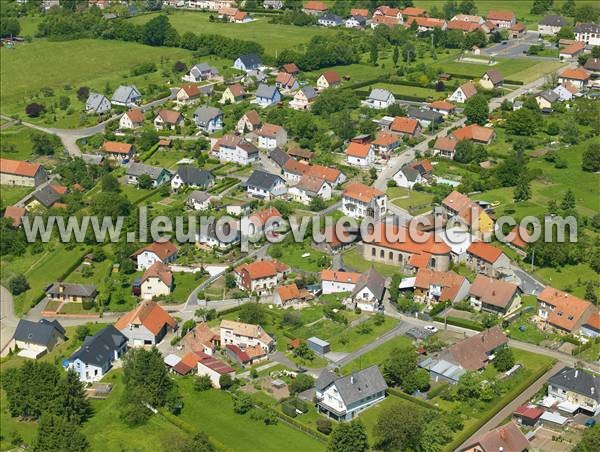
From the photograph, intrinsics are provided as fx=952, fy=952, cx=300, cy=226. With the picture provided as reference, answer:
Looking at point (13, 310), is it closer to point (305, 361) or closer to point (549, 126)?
point (305, 361)

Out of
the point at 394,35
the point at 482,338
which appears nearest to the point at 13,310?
the point at 482,338

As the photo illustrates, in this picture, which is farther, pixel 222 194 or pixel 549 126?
pixel 549 126

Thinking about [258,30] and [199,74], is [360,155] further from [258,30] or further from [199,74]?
[258,30]

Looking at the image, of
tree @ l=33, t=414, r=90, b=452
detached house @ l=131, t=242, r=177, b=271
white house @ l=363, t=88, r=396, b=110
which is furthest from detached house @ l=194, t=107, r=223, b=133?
tree @ l=33, t=414, r=90, b=452

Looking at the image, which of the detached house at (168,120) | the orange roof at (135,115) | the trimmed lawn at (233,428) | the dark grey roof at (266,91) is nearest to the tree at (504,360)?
the trimmed lawn at (233,428)

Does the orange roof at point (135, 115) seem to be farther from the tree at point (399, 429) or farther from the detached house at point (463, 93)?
the tree at point (399, 429)

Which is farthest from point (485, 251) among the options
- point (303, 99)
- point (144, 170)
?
point (303, 99)

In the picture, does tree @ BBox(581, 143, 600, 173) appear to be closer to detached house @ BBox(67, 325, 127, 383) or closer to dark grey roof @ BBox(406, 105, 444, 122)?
dark grey roof @ BBox(406, 105, 444, 122)

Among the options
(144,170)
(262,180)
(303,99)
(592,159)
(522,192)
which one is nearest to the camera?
(522,192)
